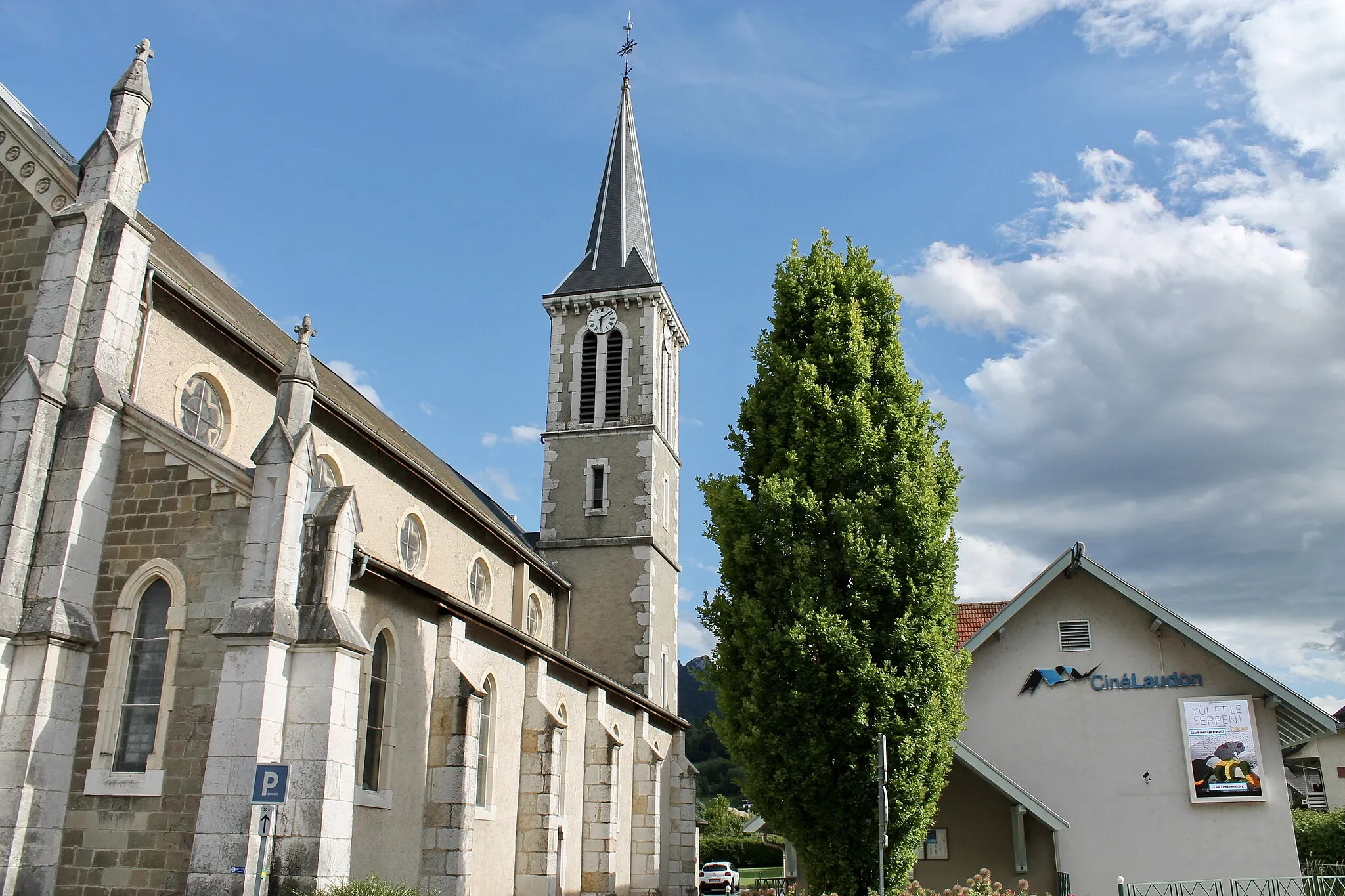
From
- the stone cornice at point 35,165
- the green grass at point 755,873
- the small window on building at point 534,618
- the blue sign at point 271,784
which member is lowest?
the green grass at point 755,873

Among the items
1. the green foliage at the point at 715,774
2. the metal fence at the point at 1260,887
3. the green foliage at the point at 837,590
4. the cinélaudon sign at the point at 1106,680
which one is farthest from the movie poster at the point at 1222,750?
the green foliage at the point at 715,774

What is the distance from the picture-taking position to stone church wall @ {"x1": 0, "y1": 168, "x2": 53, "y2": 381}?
13648 mm

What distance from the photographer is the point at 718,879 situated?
3975 centimetres

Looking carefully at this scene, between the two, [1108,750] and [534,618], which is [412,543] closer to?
[534,618]

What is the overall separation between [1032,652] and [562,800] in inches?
373

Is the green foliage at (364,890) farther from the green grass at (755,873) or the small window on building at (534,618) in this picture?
the green grass at (755,873)

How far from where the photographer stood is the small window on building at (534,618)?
2805 cm

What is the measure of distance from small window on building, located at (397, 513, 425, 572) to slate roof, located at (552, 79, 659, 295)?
1423 cm

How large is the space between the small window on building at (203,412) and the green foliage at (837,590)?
7806mm

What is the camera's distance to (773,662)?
1462cm

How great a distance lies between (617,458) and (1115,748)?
17152mm

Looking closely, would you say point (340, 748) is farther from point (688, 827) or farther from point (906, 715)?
point (688, 827)

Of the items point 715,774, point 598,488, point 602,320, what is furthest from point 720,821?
point 602,320

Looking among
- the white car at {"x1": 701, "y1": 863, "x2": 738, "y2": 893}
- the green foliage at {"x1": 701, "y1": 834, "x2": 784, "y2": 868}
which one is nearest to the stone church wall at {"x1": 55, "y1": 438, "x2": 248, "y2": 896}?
the white car at {"x1": 701, "y1": 863, "x2": 738, "y2": 893}
